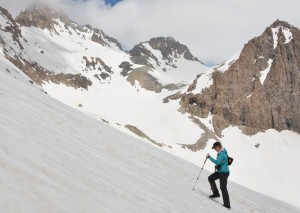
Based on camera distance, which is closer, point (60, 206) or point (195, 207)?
point (60, 206)

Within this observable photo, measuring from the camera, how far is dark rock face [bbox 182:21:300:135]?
156250 millimetres

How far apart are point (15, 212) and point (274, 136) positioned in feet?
506

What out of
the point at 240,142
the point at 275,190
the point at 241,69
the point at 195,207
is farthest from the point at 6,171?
the point at 241,69

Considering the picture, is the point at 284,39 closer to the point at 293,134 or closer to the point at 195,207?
the point at 293,134

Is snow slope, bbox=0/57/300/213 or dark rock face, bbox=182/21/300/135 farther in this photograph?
dark rock face, bbox=182/21/300/135

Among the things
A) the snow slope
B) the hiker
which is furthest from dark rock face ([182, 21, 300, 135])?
the snow slope

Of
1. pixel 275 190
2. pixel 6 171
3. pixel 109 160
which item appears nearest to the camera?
pixel 6 171

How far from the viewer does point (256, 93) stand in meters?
161

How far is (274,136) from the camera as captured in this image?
152500mm

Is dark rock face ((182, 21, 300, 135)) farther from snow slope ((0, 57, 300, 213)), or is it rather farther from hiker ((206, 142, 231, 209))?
snow slope ((0, 57, 300, 213))

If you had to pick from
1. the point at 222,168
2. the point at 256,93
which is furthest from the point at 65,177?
the point at 256,93

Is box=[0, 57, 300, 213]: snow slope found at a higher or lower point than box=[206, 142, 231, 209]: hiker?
lower

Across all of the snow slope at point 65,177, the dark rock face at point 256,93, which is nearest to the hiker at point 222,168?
the snow slope at point 65,177

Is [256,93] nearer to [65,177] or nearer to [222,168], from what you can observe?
[222,168]
